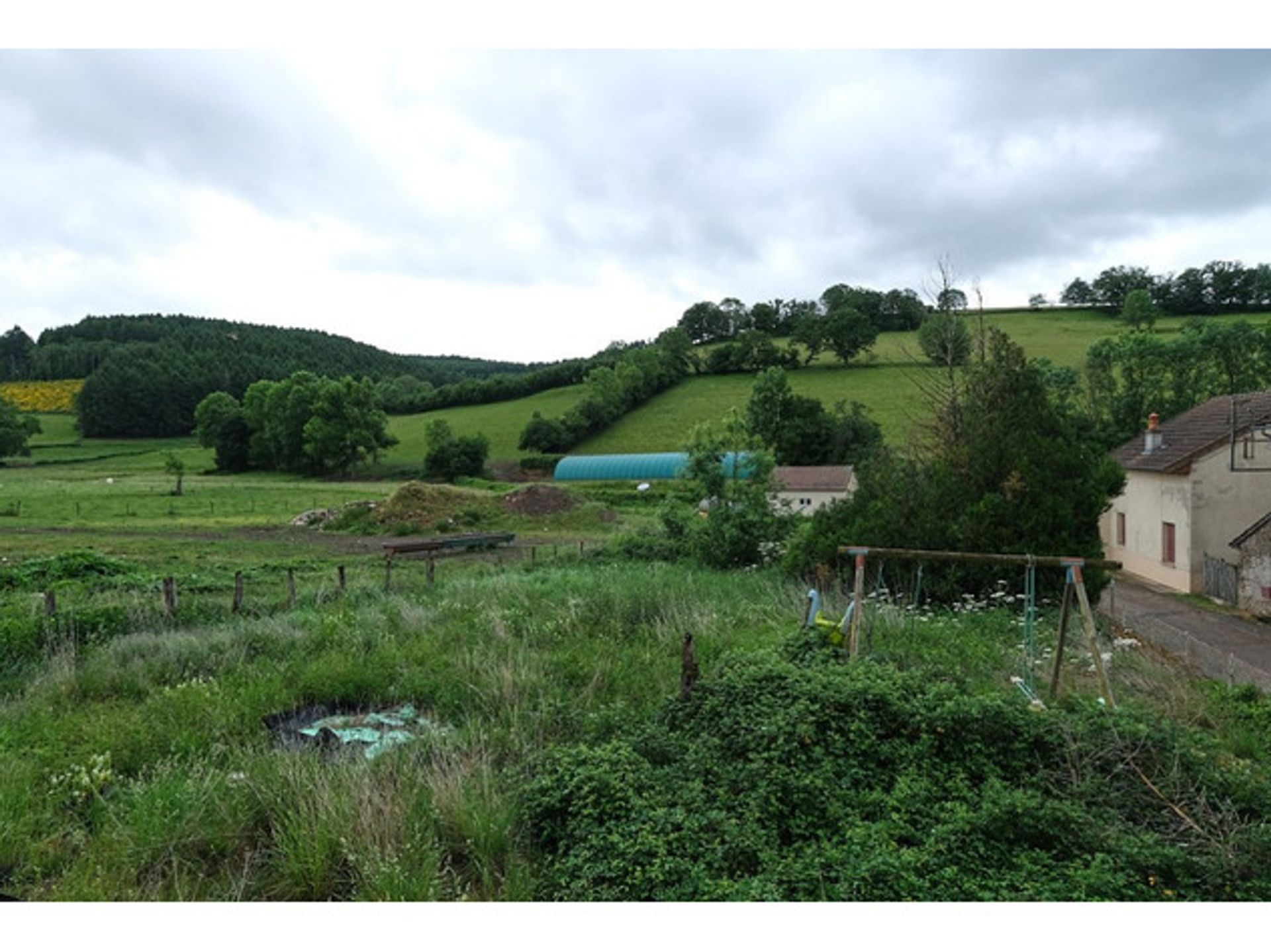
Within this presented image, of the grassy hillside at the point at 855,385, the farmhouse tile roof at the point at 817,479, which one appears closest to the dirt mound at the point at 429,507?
the farmhouse tile roof at the point at 817,479

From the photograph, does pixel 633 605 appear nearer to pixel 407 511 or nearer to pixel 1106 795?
pixel 1106 795

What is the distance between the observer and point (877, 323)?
7456cm

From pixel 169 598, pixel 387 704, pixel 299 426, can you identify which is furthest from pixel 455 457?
pixel 387 704

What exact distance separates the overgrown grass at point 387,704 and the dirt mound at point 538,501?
23009mm

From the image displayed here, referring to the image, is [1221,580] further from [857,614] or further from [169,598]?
[169,598]

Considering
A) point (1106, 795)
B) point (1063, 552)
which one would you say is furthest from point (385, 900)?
point (1063, 552)

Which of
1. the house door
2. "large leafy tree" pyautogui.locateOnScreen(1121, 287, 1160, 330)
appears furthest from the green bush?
"large leafy tree" pyautogui.locateOnScreen(1121, 287, 1160, 330)

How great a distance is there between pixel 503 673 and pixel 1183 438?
20519mm

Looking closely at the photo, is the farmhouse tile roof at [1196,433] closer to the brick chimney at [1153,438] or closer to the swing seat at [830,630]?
the brick chimney at [1153,438]

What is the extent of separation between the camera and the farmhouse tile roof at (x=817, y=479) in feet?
132

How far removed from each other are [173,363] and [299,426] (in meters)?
36.5

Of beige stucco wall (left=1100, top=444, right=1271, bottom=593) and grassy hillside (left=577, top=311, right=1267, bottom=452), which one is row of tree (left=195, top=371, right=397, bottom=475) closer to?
grassy hillside (left=577, top=311, right=1267, bottom=452)

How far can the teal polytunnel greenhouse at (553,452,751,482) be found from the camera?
50750 mm

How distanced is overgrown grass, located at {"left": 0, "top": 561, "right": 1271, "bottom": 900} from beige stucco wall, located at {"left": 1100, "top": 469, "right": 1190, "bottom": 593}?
1097 cm
